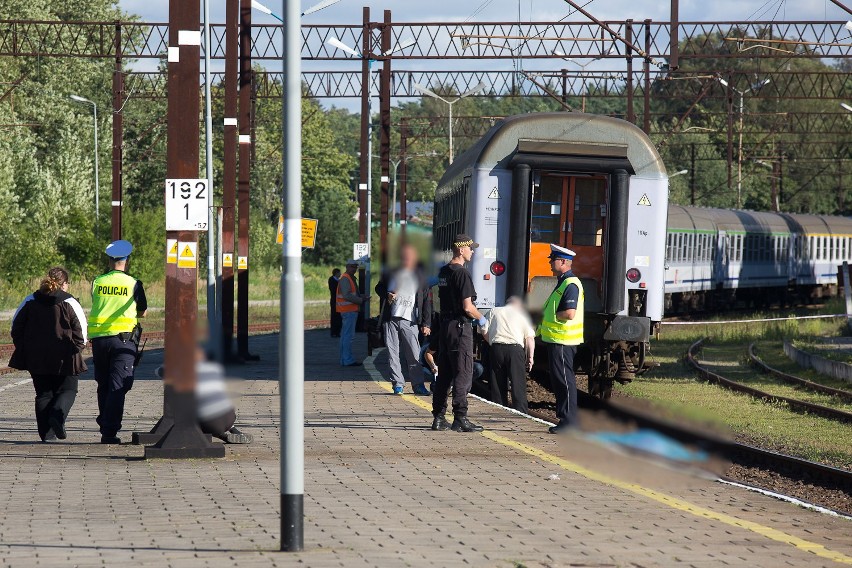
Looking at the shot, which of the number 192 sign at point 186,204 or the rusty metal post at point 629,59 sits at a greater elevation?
the rusty metal post at point 629,59

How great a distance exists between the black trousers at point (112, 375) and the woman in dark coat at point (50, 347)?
478 millimetres

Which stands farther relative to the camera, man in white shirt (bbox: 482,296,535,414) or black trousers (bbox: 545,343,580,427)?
man in white shirt (bbox: 482,296,535,414)

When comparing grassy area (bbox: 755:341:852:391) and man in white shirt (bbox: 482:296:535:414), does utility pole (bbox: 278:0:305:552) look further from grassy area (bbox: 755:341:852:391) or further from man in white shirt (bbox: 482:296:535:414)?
grassy area (bbox: 755:341:852:391)

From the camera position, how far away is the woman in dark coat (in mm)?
13336

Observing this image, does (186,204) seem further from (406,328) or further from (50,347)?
(406,328)

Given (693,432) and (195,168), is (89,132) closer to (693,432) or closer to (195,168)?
(195,168)

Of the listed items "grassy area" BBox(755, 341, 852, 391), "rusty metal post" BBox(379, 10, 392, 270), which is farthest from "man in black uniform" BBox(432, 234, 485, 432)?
"rusty metal post" BBox(379, 10, 392, 270)

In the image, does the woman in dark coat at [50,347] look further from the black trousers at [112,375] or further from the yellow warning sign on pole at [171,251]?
the yellow warning sign on pole at [171,251]

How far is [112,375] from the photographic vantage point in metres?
12.9

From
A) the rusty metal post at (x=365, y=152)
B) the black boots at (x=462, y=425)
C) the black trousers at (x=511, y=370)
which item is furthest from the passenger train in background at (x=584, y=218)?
the rusty metal post at (x=365, y=152)

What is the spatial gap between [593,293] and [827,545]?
26.8ft

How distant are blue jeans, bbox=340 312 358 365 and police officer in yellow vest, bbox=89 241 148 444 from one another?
978cm

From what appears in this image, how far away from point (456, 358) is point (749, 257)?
34.6m

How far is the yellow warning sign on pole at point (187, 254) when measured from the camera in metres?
11.9
